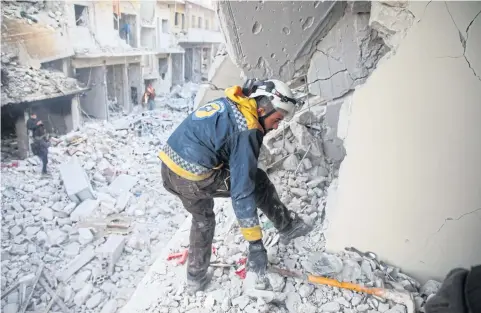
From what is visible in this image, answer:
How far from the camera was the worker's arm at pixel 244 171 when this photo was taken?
7.63ft

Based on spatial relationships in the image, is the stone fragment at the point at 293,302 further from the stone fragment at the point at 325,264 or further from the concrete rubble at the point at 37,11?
the concrete rubble at the point at 37,11

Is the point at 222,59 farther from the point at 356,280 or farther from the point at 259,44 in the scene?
the point at 356,280

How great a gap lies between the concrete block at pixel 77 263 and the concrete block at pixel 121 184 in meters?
2.55

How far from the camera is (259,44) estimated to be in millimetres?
4031

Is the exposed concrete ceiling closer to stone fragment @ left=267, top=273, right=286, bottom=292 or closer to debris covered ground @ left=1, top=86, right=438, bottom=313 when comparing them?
debris covered ground @ left=1, top=86, right=438, bottom=313

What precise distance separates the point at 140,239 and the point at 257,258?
15.0 ft

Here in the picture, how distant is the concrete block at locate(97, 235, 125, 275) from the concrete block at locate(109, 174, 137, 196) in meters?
2.41

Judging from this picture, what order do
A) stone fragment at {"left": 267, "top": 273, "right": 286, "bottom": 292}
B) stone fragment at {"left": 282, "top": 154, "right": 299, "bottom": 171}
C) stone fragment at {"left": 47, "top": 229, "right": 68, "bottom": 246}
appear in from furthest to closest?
1. stone fragment at {"left": 47, "top": 229, "right": 68, "bottom": 246}
2. stone fragment at {"left": 282, "top": 154, "right": 299, "bottom": 171}
3. stone fragment at {"left": 267, "top": 273, "right": 286, "bottom": 292}

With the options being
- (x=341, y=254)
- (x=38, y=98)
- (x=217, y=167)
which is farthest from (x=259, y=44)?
(x=38, y=98)

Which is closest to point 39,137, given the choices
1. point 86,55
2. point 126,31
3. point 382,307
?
point 86,55

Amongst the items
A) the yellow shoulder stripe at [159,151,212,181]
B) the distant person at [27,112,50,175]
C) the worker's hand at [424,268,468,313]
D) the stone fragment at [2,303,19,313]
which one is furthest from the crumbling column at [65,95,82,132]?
the worker's hand at [424,268,468,313]

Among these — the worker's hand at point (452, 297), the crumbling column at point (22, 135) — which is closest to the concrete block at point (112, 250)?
the worker's hand at point (452, 297)

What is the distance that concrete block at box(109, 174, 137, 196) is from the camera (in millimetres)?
8781

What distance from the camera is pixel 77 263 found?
5957 mm
